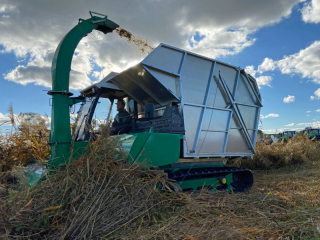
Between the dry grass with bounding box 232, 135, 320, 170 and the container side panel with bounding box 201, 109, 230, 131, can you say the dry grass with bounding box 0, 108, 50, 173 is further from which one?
the dry grass with bounding box 232, 135, 320, 170

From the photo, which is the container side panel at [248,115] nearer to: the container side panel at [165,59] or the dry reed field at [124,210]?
the container side panel at [165,59]

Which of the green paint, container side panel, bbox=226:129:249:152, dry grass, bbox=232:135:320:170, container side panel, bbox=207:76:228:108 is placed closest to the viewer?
the green paint

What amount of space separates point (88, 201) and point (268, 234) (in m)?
2.09

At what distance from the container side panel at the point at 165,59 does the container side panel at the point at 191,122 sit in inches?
32.1

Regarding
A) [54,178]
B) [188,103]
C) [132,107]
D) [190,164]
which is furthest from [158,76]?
[54,178]

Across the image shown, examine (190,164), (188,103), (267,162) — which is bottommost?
(267,162)

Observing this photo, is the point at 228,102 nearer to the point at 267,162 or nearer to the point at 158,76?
the point at 158,76

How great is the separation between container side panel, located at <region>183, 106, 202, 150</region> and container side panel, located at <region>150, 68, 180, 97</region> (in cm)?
44

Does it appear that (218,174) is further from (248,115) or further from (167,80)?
(167,80)

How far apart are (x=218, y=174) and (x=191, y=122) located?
4.35 ft

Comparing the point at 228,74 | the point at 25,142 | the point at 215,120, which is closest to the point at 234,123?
the point at 215,120

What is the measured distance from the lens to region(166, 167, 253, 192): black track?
4566 millimetres

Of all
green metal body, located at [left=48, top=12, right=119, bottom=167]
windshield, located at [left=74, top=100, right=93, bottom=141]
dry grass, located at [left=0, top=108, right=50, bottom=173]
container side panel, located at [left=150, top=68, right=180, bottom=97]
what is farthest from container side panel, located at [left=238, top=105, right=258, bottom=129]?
dry grass, located at [left=0, top=108, right=50, bottom=173]

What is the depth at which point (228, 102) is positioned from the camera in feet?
18.8
